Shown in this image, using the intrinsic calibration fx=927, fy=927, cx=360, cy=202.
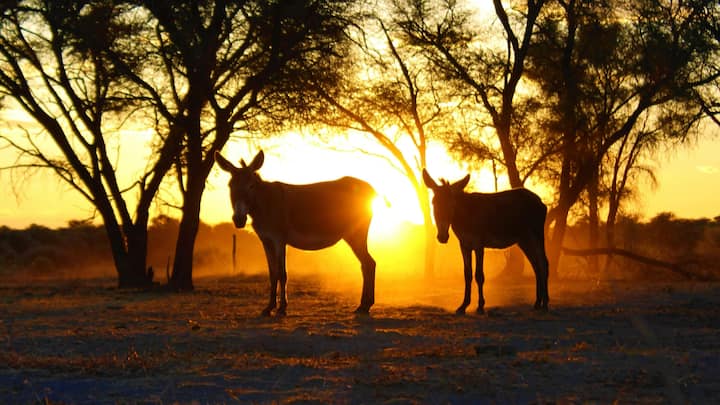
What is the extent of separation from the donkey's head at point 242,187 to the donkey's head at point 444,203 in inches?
121

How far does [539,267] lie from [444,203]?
249 centimetres

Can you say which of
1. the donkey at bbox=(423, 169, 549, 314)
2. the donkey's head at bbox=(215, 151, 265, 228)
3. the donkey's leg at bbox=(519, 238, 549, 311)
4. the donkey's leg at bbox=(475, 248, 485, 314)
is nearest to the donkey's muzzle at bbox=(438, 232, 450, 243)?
the donkey at bbox=(423, 169, 549, 314)

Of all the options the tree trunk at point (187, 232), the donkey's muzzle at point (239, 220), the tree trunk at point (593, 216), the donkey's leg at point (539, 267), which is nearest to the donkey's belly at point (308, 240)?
the donkey's muzzle at point (239, 220)

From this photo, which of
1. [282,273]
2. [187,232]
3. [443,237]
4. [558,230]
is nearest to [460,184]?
[443,237]

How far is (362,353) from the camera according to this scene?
10766mm

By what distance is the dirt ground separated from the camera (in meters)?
8.20

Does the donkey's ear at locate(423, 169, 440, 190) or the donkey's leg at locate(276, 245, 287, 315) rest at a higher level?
the donkey's ear at locate(423, 169, 440, 190)

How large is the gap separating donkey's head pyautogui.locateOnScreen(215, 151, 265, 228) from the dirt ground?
1.70m

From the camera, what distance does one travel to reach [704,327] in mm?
13492

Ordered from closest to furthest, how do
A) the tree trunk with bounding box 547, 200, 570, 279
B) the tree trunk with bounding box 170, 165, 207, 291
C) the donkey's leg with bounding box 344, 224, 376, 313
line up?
the donkey's leg with bounding box 344, 224, 376, 313, the tree trunk with bounding box 170, 165, 207, 291, the tree trunk with bounding box 547, 200, 570, 279

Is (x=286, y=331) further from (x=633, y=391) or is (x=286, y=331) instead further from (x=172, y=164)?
(x=172, y=164)

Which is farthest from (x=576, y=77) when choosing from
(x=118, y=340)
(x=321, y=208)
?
(x=118, y=340)

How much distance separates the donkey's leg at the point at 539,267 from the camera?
1678 cm

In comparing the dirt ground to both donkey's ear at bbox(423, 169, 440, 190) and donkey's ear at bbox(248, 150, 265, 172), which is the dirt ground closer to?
donkey's ear at bbox(423, 169, 440, 190)
